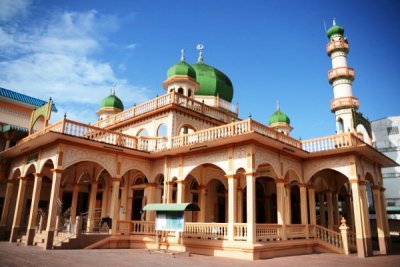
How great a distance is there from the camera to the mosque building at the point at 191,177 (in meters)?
13.8

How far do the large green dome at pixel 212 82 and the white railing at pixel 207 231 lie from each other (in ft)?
37.6

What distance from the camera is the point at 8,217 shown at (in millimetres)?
19344

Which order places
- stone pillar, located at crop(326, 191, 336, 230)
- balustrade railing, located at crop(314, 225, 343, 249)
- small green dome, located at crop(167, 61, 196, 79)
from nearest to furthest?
balustrade railing, located at crop(314, 225, 343, 249) → stone pillar, located at crop(326, 191, 336, 230) → small green dome, located at crop(167, 61, 196, 79)

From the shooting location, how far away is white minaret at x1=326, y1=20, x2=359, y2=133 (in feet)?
81.4

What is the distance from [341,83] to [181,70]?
1320 cm

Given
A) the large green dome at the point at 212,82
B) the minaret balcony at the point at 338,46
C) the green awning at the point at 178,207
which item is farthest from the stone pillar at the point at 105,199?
the minaret balcony at the point at 338,46

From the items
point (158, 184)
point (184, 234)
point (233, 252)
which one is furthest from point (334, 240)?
point (158, 184)

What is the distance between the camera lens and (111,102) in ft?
85.3

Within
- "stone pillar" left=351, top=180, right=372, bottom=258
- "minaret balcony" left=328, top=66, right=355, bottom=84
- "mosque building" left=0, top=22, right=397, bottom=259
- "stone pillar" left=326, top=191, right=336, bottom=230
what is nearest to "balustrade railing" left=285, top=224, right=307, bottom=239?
"mosque building" left=0, top=22, right=397, bottom=259

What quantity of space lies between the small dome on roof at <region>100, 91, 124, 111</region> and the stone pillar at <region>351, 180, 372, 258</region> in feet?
59.8

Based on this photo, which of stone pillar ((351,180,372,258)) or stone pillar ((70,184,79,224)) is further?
stone pillar ((70,184,79,224))

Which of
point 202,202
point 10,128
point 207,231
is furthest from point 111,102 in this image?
point 207,231

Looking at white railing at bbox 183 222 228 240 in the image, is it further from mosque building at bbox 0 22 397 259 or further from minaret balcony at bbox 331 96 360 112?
minaret balcony at bbox 331 96 360 112

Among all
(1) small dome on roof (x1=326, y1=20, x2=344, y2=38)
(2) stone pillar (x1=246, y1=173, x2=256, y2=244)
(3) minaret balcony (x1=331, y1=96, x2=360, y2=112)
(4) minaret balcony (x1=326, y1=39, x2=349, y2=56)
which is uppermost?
(1) small dome on roof (x1=326, y1=20, x2=344, y2=38)
